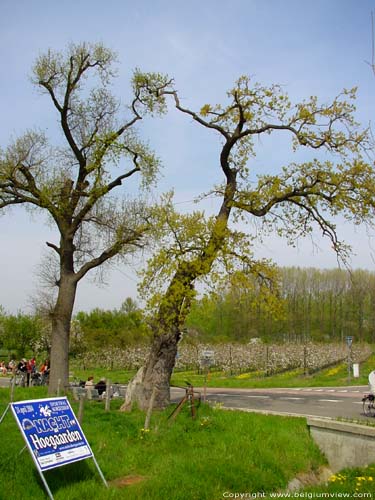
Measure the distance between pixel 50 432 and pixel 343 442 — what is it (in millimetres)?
6154

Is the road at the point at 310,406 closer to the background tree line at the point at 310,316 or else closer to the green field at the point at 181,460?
the green field at the point at 181,460

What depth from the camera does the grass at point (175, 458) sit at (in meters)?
8.32

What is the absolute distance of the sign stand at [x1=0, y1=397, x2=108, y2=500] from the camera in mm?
7941

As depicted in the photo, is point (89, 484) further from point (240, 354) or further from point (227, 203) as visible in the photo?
point (240, 354)

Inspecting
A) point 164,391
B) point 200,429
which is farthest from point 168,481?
point 164,391

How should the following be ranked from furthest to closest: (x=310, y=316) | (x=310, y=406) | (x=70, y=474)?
(x=310, y=316)
(x=310, y=406)
(x=70, y=474)

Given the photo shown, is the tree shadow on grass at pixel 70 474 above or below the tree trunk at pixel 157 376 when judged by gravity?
below

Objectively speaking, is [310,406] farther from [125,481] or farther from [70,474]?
[70,474]

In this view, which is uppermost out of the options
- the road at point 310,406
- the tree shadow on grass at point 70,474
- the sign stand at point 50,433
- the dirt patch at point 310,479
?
the sign stand at point 50,433

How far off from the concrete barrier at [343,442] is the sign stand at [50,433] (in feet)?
17.0

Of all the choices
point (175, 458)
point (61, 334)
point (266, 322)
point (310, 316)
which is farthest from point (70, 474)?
point (310, 316)

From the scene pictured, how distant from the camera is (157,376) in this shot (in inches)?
608

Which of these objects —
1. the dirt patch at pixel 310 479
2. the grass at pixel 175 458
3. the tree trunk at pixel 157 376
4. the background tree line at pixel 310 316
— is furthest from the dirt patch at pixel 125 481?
the background tree line at pixel 310 316

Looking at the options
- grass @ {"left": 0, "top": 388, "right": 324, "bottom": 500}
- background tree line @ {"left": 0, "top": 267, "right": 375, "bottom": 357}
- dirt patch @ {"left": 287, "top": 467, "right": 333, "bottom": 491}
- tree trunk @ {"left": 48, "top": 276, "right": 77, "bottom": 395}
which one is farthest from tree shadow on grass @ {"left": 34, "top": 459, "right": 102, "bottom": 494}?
background tree line @ {"left": 0, "top": 267, "right": 375, "bottom": 357}
